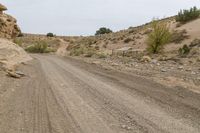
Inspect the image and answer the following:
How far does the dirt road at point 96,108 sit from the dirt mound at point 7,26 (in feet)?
62.9

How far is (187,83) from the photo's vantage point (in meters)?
17.3

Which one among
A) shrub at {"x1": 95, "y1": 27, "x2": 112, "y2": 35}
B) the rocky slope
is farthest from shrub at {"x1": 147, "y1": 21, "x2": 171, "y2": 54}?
shrub at {"x1": 95, "y1": 27, "x2": 112, "y2": 35}

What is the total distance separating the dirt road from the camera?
30.7 feet

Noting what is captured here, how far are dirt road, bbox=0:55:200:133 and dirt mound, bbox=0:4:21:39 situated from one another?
19.2 metres

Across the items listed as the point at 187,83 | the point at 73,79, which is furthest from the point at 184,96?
the point at 73,79

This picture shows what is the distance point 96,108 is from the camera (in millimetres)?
11719

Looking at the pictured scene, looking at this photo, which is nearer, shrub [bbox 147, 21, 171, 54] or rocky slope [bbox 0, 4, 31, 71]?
rocky slope [bbox 0, 4, 31, 71]

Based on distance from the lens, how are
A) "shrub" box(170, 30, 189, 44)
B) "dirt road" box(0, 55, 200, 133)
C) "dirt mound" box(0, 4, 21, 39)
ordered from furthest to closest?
"shrub" box(170, 30, 189, 44) → "dirt mound" box(0, 4, 21, 39) → "dirt road" box(0, 55, 200, 133)

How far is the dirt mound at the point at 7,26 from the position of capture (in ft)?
117

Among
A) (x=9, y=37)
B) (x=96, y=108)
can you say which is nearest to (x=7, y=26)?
(x=9, y=37)

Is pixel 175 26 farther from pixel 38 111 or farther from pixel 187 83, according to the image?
pixel 38 111

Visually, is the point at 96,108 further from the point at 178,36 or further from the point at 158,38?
the point at 178,36

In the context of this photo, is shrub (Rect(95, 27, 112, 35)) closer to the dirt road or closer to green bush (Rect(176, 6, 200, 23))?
green bush (Rect(176, 6, 200, 23))

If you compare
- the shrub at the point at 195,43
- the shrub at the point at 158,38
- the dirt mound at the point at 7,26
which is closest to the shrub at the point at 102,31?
the dirt mound at the point at 7,26
